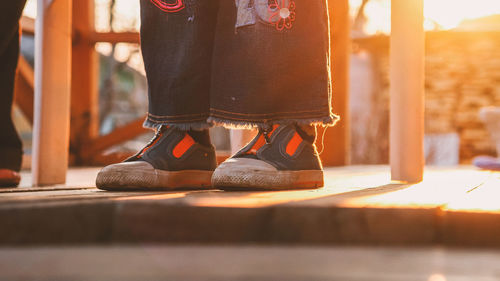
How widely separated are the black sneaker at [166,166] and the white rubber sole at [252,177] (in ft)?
0.44

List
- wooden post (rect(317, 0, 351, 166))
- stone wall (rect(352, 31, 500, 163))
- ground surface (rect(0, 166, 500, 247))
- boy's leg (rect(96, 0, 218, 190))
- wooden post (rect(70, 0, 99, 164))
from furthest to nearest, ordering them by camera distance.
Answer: stone wall (rect(352, 31, 500, 163)), wooden post (rect(70, 0, 99, 164)), wooden post (rect(317, 0, 351, 166)), boy's leg (rect(96, 0, 218, 190)), ground surface (rect(0, 166, 500, 247))

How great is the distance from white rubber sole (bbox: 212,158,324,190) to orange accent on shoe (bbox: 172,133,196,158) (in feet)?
0.49

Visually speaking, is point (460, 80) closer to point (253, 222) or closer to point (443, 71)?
point (443, 71)

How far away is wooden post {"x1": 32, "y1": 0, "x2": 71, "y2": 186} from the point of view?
1.54 meters

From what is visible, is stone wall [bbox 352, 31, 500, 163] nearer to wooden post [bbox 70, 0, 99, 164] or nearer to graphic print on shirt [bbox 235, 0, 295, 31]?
wooden post [bbox 70, 0, 99, 164]

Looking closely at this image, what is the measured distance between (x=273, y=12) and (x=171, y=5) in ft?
0.81

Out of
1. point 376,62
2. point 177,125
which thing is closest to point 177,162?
point 177,125

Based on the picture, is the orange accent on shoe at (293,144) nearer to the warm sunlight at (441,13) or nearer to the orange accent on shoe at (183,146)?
the orange accent on shoe at (183,146)

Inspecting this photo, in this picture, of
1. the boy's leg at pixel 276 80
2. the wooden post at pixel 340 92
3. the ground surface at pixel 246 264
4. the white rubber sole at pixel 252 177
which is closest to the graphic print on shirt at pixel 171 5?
the boy's leg at pixel 276 80

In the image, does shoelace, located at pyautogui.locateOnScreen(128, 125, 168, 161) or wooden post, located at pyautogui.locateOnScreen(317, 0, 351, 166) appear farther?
wooden post, located at pyautogui.locateOnScreen(317, 0, 351, 166)

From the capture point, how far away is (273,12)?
116 cm

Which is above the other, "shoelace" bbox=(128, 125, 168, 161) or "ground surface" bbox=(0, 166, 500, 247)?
"shoelace" bbox=(128, 125, 168, 161)

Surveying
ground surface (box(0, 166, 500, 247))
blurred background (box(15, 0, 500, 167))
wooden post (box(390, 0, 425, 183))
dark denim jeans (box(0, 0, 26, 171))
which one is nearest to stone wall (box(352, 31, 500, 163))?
blurred background (box(15, 0, 500, 167))

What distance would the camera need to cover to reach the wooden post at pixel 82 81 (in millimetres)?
3219
